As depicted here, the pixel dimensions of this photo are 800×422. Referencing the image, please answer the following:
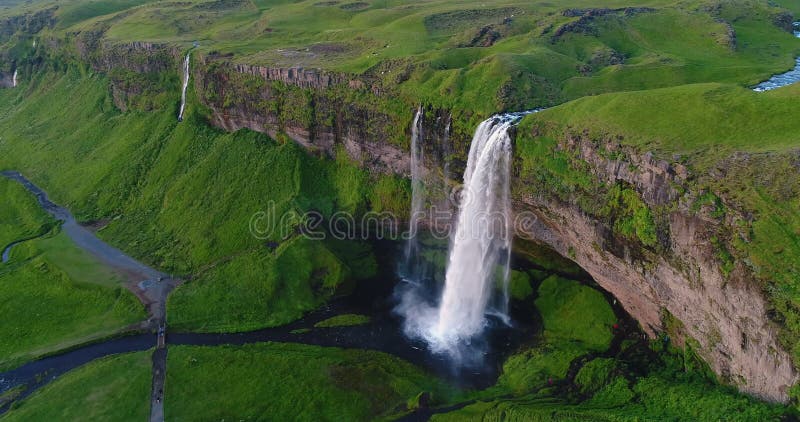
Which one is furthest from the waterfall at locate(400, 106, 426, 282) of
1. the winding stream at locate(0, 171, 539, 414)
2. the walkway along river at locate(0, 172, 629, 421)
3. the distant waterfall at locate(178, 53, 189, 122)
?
the distant waterfall at locate(178, 53, 189, 122)

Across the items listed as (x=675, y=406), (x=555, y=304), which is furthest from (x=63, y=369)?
(x=675, y=406)

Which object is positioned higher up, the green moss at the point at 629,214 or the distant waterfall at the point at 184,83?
the distant waterfall at the point at 184,83

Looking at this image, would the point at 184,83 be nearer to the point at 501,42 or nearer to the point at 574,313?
the point at 501,42

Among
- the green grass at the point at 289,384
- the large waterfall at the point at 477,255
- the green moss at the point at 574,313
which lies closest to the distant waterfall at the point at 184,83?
the green grass at the point at 289,384

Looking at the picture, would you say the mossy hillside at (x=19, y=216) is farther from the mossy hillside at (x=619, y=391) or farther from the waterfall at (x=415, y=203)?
the mossy hillside at (x=619, y=391)

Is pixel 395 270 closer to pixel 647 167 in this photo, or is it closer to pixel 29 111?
pixel 647 167

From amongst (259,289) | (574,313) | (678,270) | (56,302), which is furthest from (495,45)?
(56,302)
